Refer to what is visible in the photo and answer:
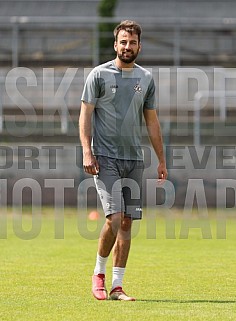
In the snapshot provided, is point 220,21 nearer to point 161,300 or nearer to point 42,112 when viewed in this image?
point 42,112

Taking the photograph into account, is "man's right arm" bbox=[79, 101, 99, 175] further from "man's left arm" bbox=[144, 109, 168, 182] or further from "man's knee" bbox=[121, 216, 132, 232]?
"man's left arm" bbox=[144, 109, 168, 182]

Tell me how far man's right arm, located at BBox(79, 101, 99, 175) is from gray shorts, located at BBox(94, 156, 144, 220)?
3.7 inches

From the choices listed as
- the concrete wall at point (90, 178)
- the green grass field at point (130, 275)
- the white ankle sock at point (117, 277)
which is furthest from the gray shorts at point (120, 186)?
the concrete wall at point (90, 178)

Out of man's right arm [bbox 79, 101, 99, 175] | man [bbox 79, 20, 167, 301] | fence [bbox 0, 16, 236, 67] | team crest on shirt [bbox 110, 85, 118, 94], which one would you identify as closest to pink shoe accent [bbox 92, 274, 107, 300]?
man [bbox 79, 20, 167, 301]

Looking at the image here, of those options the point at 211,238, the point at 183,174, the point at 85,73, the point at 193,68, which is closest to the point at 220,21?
the point at 193,68

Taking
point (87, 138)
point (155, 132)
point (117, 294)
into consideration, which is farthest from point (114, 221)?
point (155, 132)

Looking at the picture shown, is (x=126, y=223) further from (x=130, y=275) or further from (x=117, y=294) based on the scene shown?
(x=130, y=275)

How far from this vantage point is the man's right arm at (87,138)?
25.4ft

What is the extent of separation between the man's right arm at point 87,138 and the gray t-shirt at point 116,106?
0.07m

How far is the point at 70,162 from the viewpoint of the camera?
808 inches

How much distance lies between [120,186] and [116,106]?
63 centimetres

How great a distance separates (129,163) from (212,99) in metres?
15.3

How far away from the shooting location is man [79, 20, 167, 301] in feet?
25.6

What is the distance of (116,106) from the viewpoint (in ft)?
26.0
